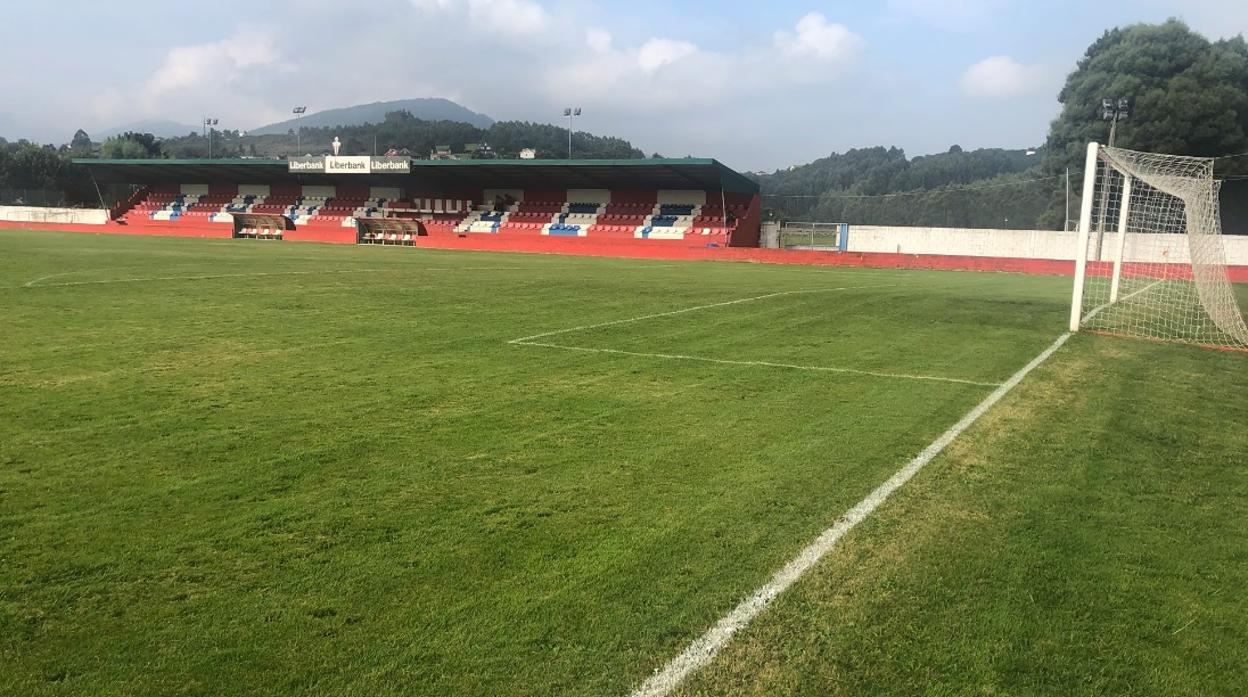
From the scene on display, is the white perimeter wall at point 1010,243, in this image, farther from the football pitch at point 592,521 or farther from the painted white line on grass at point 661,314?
the football pitch at point 592,521

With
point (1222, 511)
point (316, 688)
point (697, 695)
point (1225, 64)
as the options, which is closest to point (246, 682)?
point (316, 688)

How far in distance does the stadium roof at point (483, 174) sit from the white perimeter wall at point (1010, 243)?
9226 mm

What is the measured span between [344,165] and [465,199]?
815cm

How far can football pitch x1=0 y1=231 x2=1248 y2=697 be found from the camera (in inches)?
115

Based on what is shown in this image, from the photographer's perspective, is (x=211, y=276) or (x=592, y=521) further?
(x=211, y=276)

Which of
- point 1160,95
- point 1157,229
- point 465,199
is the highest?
point 1160,95

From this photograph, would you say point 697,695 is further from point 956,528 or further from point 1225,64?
point 1225,64

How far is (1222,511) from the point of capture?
4688 millimetres

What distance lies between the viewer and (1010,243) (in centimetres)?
4444

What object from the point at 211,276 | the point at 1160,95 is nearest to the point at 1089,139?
the point at 1160,95

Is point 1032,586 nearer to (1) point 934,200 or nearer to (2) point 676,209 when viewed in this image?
(2) point 676,209

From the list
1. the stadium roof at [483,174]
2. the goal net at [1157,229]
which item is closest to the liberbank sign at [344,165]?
the stadium roof at [483,174]

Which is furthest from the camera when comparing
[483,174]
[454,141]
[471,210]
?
[454,141]

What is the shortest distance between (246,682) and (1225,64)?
234 feet
